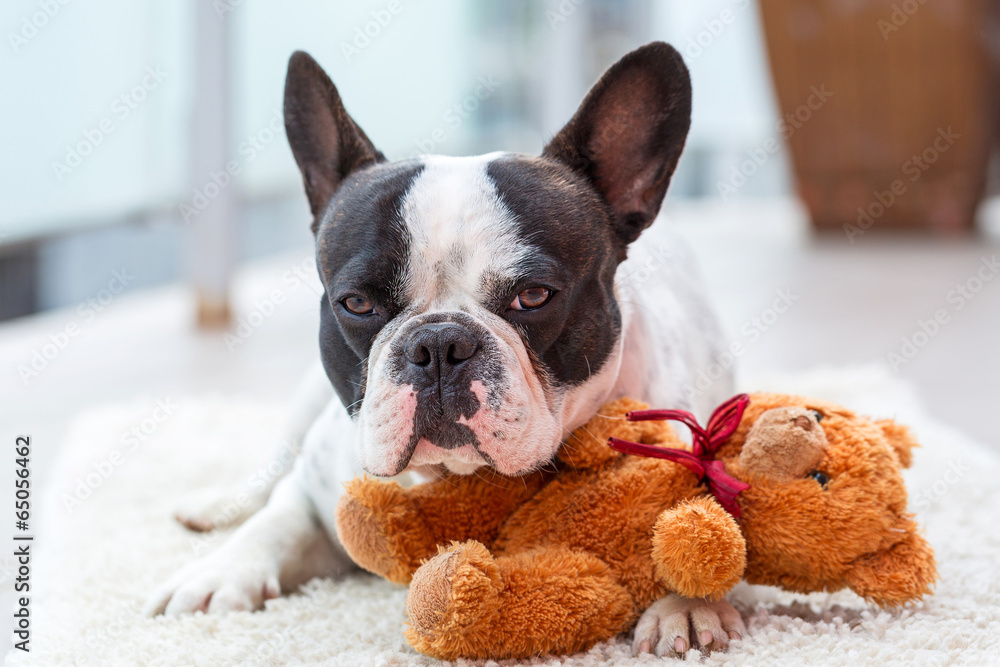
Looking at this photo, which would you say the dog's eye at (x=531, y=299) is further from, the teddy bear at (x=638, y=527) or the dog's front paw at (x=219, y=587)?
the dog's front paw at (x=219, y=587)

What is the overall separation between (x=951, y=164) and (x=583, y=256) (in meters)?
7.07

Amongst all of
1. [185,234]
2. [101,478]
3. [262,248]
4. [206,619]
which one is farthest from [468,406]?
[262,248]

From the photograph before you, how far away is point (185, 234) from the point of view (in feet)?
15.3

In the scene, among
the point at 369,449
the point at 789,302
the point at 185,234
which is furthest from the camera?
the point at 789,302

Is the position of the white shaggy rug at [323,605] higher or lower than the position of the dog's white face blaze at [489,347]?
lower

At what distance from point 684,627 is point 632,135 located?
0.82m

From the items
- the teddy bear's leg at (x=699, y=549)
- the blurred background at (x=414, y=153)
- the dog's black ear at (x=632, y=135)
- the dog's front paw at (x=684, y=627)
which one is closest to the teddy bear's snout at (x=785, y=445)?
the teddy bear's leg at (x=699, y=549)

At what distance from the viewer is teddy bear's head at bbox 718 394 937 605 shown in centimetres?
136

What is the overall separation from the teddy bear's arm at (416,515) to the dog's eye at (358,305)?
0.85ft

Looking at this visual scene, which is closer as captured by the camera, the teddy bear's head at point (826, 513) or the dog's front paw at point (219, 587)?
the teddy bear's head at point (826, 513)

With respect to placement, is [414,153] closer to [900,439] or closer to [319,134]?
[319,134]

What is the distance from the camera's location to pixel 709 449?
149cm

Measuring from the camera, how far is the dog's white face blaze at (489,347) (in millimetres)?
1392

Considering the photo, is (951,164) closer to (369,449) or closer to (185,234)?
(185,234)
